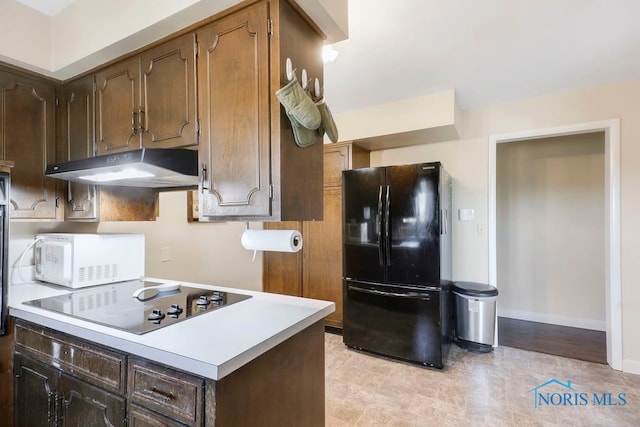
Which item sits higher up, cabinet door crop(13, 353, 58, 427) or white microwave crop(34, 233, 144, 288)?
white microwave crop(34, 233, 144, 288)

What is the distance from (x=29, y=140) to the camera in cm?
190

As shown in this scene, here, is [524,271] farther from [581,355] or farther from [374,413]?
[374,413]

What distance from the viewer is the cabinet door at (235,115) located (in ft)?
4.14

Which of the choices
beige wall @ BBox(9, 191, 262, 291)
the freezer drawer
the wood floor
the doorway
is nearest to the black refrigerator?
the freezer drawer

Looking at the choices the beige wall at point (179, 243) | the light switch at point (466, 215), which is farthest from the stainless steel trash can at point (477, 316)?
the beige wall at point (179, 243)

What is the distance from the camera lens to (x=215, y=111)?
138 centimetres

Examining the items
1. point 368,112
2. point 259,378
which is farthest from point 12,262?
point 368,112

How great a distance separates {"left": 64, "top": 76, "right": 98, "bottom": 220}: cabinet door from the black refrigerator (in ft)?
6.68

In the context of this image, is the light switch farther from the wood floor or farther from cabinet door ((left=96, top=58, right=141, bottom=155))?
cabinet door ((left=96, top=58, right=141, bottom=155))

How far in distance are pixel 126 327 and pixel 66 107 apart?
1625 millimetres

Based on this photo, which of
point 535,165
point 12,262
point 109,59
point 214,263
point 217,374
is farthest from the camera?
point 535,165

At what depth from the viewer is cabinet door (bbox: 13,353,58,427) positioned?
1.41m

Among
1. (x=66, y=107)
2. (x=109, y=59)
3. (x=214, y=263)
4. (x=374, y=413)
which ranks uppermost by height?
(x=109, y=59)

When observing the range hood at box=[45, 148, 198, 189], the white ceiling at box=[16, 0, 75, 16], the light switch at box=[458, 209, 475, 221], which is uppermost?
the white ceiling at box=[16, 0, 75, 16]
